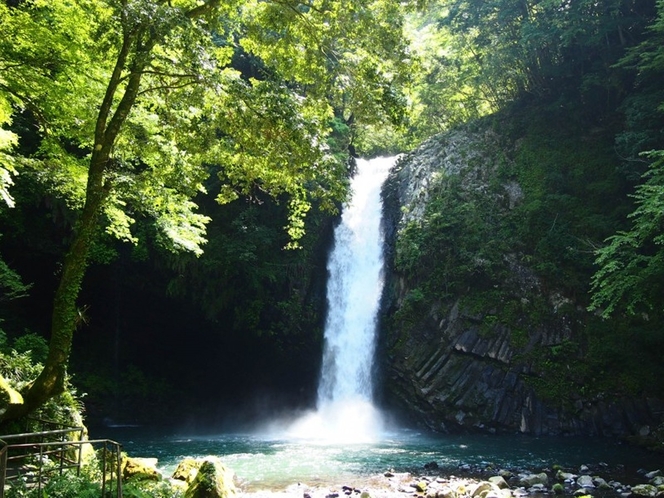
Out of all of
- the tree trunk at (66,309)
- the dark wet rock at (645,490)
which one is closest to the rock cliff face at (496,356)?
the dark wet rock at (645,490)

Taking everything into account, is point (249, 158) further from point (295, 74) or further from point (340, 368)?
point (340, 368)

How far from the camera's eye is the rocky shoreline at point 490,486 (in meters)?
9.96

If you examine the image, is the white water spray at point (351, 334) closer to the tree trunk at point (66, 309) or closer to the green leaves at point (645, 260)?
the green leaves at point (645, 260)

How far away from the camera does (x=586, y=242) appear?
18.3 m

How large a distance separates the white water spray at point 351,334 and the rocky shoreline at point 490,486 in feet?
22.9

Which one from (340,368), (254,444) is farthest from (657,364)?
(254,444)

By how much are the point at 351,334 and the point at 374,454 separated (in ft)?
23.8

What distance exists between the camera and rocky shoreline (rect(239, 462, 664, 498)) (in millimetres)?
9961

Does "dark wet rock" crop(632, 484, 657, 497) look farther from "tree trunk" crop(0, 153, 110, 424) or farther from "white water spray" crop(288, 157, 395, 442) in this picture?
→ "tree trunk" crop(0, 153, 110, 424)

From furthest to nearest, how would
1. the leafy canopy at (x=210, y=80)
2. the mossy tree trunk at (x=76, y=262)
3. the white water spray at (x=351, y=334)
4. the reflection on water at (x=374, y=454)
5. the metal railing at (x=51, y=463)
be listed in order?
the white water spray at (x=351, y=334) → the reflection on water at (x=374, y=454) → the leafy canopy at (x=210, y=80) → the mossy tree trunk at (x=76, y=262) → the metal railing at (x=51, y=463)

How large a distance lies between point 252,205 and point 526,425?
13.0 meters

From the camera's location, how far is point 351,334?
70.3 feet

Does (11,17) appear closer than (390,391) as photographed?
Yes

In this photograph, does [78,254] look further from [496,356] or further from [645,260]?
[496,356]
